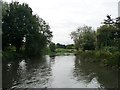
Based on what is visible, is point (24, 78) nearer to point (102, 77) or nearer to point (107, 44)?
point (102, 77)

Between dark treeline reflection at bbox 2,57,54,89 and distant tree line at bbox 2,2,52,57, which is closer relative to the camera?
dark treeline reflection at bbox 2,57,54,89

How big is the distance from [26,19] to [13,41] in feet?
21.1

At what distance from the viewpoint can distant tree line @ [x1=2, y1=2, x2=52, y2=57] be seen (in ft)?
198

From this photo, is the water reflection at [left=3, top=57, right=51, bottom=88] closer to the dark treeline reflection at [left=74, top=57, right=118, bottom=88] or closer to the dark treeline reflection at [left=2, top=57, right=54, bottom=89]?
the dark treeline reflection at [left=2, top=57, right=54, bottom=89]

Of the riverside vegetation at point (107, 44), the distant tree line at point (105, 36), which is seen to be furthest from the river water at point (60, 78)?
the distant tree line at point (105, 36)

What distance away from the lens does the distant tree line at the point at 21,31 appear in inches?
2371

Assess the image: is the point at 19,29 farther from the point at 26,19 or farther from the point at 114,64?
the point at 114,64

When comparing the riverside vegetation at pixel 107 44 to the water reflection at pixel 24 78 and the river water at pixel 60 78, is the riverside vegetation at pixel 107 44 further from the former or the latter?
the water reflection at pixel 24 78

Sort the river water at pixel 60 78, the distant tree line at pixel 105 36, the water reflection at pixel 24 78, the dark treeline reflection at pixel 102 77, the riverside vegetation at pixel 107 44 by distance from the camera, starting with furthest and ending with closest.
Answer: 1. the distant tree line at pixel 105 36
2. the riverside vegetation at pixel 107 44
3. the dark treeline reflection at pixel 102 77
4. the water reflection at pixel 24 78
5. the river water at pixel 60 78

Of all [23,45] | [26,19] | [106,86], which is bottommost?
[106,86]

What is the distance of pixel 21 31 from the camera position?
2429 inches

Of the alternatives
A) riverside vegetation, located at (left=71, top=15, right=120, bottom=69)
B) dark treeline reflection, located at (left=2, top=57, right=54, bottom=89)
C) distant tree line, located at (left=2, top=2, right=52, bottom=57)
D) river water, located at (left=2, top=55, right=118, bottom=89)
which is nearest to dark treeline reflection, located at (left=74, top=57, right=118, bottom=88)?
river water, located at (left=2, top=55, right=118, bottom=89)

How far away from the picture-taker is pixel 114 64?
29922 mm

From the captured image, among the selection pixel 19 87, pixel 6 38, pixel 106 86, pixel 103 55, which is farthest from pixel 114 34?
pixel 6 38
